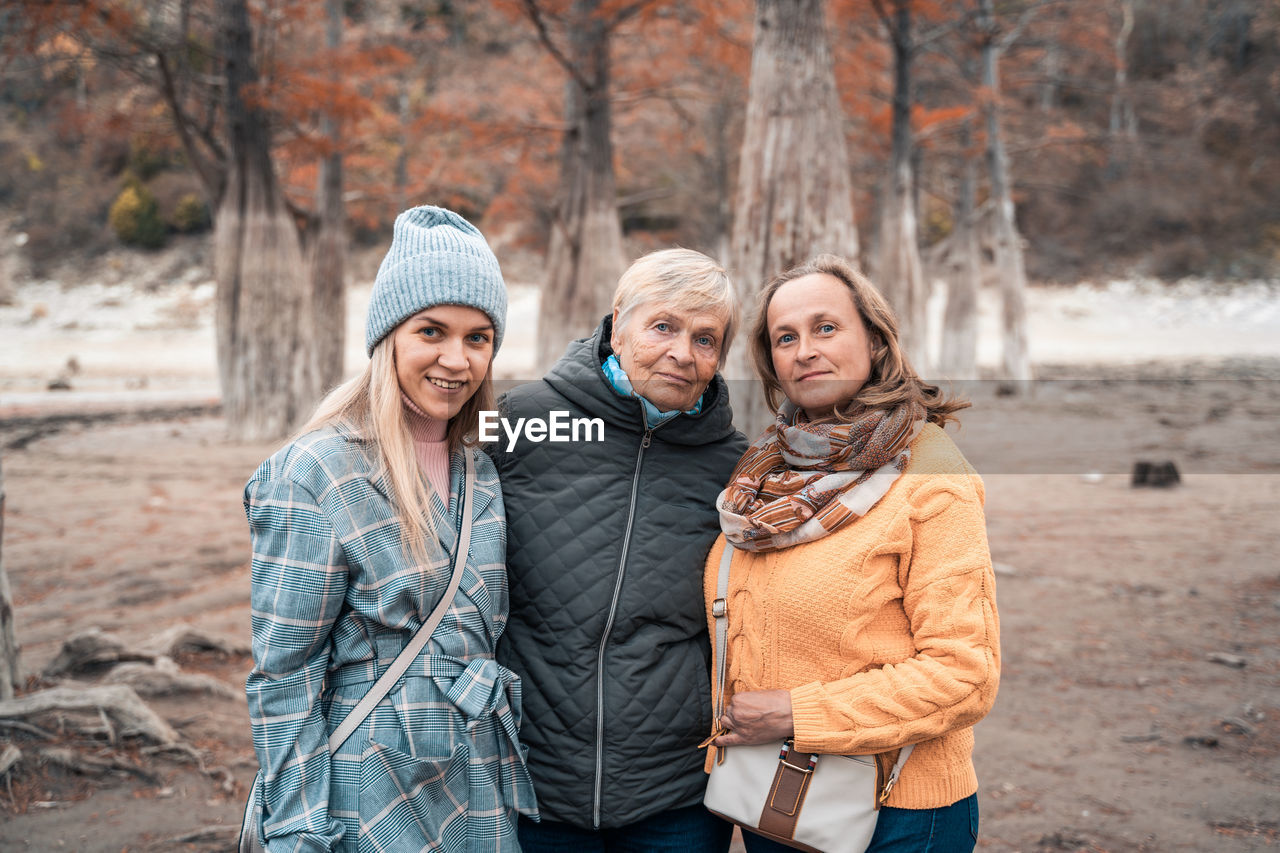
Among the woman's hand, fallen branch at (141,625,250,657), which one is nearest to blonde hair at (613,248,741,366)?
the woman's hand

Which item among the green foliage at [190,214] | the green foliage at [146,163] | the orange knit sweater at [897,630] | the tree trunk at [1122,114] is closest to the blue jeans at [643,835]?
the orange knit sweater at [897,630]

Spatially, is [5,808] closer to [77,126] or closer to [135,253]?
[77,126]

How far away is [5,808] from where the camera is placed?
3.11m

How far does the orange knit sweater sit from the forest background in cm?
202

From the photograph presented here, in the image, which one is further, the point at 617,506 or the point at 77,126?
the point at 77,126

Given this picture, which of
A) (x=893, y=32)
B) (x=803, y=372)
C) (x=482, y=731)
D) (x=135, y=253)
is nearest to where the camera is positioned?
(x=482, y=731)

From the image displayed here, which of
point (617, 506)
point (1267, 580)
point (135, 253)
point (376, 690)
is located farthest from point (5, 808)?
point (135, 253)

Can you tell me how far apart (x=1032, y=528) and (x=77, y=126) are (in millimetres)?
13922

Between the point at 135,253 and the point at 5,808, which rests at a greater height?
the point at 135,253

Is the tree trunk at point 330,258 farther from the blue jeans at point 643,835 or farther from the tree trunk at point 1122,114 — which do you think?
the tree trunk at point 1122,114

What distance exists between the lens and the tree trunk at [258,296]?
42.6ft

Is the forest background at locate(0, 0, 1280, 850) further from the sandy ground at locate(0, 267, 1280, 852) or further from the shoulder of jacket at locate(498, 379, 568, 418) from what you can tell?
the shoulder of jacket at locate(498, 379, 568, 418)

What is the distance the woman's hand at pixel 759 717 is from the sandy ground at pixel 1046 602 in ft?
6.55

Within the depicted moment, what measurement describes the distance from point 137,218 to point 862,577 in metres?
33.3
